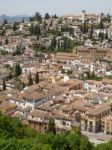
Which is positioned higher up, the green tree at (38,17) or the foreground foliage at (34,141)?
the foreground foliage at (34,141)

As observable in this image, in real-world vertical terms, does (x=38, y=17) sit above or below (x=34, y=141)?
below

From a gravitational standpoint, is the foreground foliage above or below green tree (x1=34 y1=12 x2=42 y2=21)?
above

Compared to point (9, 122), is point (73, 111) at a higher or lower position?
lower

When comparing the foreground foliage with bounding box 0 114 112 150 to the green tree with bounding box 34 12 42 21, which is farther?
the green tree with bounding box 34 12 42 21

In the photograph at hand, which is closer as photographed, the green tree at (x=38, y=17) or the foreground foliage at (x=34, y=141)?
the foreground foliage at (x=34, y=141)

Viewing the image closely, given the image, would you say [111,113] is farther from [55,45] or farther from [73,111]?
[55,45]

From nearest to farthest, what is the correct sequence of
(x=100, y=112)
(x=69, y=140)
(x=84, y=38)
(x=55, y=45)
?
(x=69, y=140), (x=100, y=112), (x=55, y=45), (x=84, y=38)

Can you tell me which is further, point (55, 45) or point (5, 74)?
point (55, 45)

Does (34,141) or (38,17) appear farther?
(38,17)

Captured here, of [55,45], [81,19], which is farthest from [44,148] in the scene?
[81,19]

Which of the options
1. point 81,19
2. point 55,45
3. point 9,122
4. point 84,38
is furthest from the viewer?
point 81,19
